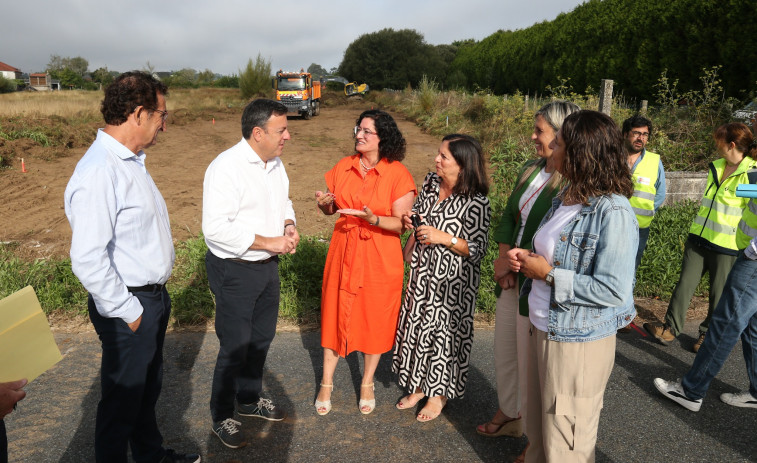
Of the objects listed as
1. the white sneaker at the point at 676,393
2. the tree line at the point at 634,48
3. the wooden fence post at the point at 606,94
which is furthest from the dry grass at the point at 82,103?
the white sneaker at the point at 676,393

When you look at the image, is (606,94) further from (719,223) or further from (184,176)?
(184,176)

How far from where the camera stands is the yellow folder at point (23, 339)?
5.67 ft

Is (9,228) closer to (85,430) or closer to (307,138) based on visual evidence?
(85,430)

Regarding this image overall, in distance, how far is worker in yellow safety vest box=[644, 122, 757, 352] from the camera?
4047mm

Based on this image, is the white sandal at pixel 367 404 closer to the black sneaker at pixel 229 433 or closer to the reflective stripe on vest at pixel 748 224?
the black sneaker at pixel 229 433

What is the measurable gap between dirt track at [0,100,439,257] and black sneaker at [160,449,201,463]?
450cm

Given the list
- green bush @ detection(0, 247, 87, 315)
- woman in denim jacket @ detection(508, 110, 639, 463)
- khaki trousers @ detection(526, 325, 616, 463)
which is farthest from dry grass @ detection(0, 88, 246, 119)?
khaki trousers @ detection(526, 325, 616, 463)

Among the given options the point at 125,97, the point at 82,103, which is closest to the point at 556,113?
the point at 125,97

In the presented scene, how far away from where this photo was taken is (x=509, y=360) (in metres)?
3.03

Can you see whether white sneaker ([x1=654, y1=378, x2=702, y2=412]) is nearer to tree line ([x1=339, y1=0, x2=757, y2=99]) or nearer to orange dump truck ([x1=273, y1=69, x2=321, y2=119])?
tree line ([x1=339, y1=0, x2=757, y2=99])

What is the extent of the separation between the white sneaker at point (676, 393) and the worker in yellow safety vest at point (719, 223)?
1.01 meters

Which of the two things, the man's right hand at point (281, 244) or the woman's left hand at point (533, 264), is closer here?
the woman's left hand at point (533, 264)

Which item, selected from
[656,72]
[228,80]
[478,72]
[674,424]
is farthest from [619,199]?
[228,80]

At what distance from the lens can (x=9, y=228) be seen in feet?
27.4
